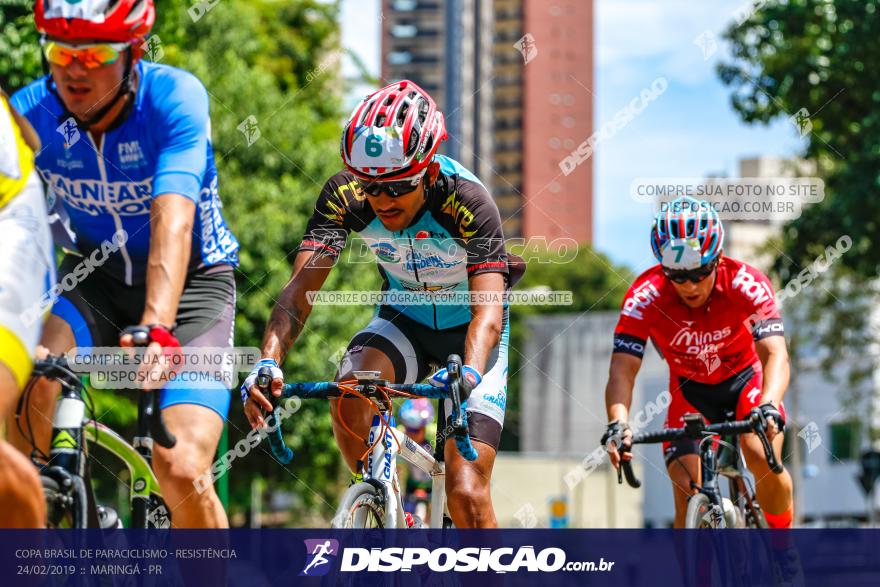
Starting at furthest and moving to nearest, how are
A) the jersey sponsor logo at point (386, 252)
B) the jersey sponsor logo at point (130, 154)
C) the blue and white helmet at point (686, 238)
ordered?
the blue and white helmet at point (686, 238)
the jersey sponsor logo at point (386, 252)
the jersey sponsor logo at point (130, 154)

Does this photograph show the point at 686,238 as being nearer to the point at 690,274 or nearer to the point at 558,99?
the point at 690,274

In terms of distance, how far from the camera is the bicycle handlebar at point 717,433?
6.77 meters

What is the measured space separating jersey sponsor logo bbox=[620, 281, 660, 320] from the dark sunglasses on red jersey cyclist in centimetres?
26

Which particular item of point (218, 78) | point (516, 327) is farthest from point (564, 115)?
point (218, 78)

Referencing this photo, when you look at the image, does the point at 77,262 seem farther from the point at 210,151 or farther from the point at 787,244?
the point at 787,244

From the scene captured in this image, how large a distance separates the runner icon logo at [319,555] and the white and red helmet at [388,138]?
5.52 feet

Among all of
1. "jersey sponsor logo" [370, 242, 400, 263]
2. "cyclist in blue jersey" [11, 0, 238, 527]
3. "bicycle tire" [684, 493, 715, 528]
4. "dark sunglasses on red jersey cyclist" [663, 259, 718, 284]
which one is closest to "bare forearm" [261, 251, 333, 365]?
"cyclist in blue jersey" [11, 0, 238, 527]

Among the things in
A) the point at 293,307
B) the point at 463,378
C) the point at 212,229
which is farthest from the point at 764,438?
the point at 212,229

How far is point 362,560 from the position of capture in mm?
5277

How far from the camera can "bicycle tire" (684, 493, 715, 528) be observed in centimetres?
675

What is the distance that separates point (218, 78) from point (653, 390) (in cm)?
3033

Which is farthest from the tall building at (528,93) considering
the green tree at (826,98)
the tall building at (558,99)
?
the green tree at (826,98)

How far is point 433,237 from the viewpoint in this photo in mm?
6387

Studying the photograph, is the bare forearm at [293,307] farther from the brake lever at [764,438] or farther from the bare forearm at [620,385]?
the brake lever at [764,438]
